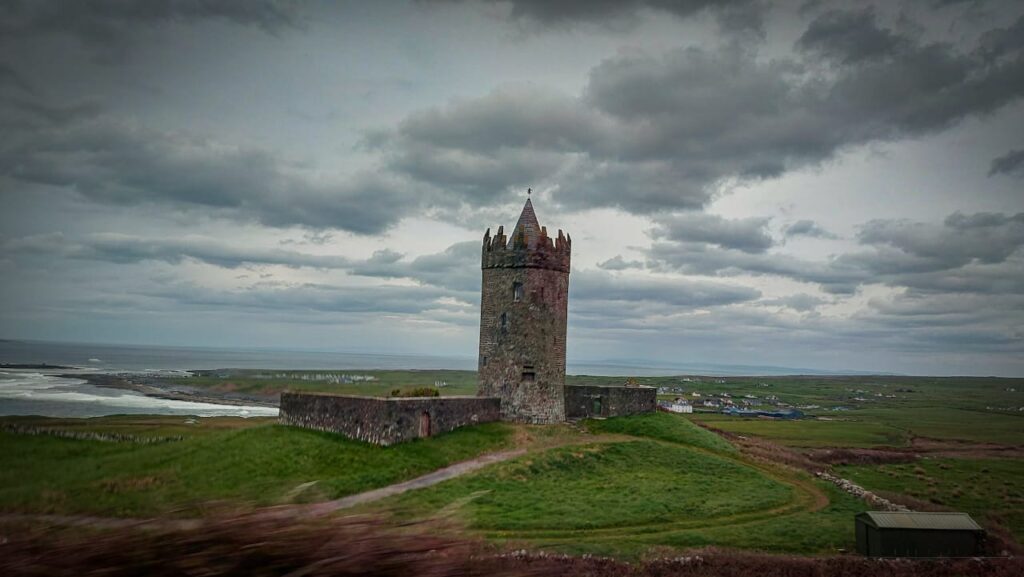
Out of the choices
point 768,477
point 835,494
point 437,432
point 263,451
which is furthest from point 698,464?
point 263,451

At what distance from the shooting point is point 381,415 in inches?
1025

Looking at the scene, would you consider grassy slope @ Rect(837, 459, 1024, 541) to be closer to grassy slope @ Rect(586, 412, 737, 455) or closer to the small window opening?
grassy slope @ Rect(586, 412, 737, 455)

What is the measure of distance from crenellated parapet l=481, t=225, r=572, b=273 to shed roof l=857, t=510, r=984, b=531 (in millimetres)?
19171

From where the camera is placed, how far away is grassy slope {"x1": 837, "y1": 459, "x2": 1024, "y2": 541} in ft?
110

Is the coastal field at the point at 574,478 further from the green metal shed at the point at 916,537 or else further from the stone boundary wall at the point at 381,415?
the green metal shed at the point at 916,537

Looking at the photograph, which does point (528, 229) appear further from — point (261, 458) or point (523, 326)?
point (261, 458)

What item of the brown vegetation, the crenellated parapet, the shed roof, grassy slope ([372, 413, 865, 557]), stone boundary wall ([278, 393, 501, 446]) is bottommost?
grassy slope ([372, 413, 865, 557])

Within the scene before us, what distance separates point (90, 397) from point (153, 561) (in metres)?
92.3

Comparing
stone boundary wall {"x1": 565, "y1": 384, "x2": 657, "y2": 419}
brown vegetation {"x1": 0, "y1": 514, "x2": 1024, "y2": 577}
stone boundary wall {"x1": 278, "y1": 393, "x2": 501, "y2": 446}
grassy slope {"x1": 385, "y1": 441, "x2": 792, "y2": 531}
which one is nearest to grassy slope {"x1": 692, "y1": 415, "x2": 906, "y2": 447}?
stone boundary wall {"x1": 565, "y1": 384, "x2": 657, "y2": 419}

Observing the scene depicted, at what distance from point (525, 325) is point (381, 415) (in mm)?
10178

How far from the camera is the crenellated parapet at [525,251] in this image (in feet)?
110

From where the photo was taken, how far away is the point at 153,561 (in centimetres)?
343

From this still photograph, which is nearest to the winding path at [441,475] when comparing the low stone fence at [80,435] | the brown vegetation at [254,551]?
the brown vegetation at [254,551]

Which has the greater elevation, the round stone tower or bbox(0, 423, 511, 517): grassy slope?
the round stone tower
